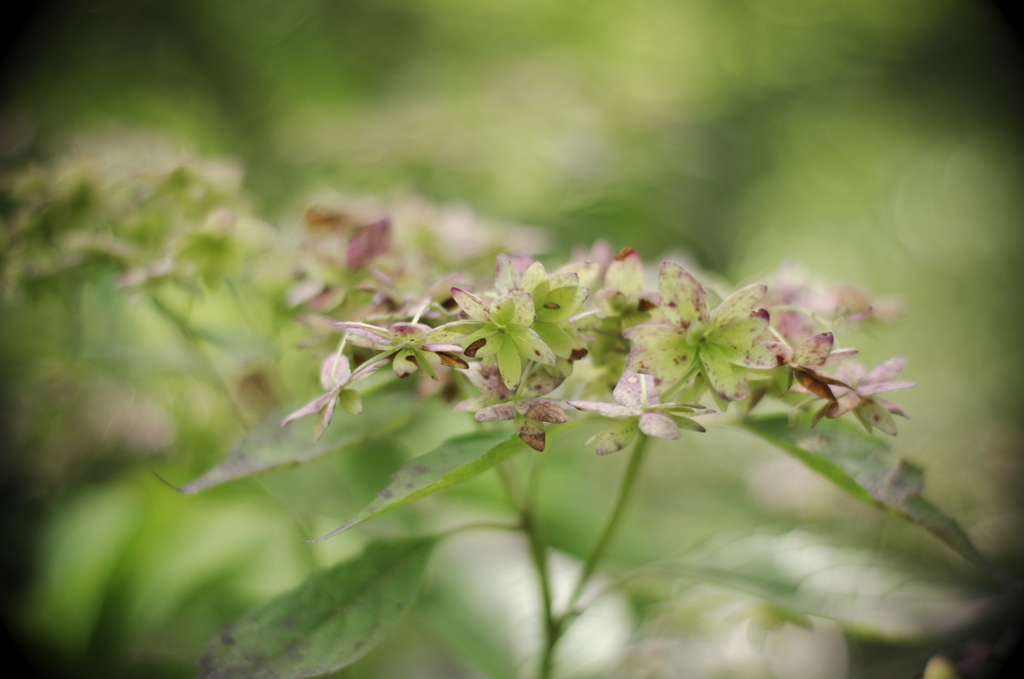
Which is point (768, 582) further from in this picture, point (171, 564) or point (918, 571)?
point (171, 564)

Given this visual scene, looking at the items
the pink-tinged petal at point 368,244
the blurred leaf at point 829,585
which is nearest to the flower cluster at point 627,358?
the pink-tinged petal at point 368,244

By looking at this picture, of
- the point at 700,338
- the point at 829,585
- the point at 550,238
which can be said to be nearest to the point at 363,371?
the point at 700,338

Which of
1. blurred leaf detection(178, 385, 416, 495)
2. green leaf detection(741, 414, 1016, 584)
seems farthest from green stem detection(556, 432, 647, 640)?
blurred leaf detection(178, 385, 416, 495)

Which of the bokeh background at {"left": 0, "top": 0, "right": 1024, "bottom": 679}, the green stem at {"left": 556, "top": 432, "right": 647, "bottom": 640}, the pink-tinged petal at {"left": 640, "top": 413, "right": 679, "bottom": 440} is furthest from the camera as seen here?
the bokeh background at {"left": 0, "top": 0, "right": 1024, "bottom": 679}

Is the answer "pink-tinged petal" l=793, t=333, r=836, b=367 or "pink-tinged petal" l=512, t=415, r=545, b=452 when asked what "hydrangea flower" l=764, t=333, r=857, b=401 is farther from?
"pink-tinged petal" l=512, t=415, r=545, b=452

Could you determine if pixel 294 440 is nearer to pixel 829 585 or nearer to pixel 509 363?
pixel 509 363

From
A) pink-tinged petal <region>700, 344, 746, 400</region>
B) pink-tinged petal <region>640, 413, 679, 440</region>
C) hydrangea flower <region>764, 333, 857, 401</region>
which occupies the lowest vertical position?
pink-tinged petal <region>640, 413, 679, 440</region>

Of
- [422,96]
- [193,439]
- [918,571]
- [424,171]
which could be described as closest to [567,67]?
[422,96]
